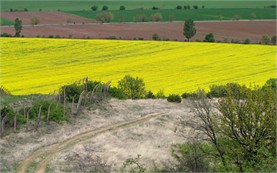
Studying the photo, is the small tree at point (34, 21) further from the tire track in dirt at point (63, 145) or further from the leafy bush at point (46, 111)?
the leafy bush at point (46, 111)

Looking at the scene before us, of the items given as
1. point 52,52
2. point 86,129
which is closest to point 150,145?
point 86,129

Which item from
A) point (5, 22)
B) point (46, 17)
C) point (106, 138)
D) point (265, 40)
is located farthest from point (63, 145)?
point (46, 17)

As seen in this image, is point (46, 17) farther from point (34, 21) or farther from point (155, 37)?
point (155, 37)

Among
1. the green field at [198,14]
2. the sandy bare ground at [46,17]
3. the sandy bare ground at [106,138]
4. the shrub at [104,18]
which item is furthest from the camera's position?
the green field at [198,14]

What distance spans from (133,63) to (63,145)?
4187 centimetres

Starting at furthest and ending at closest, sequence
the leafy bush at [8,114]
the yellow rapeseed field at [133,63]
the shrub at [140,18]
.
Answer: the shrub at [140,18]
the yellow rapeseed field at [133,63]
the leafy bush at [8,114]

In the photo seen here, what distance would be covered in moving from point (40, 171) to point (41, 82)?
33642 mm

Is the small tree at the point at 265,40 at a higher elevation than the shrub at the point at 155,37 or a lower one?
lower

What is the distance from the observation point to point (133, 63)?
75.9 m

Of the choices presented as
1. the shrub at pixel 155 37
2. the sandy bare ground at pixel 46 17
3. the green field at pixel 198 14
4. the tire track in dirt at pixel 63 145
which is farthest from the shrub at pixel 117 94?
the green field at pixel 198 14

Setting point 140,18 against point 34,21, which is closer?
point 34,21

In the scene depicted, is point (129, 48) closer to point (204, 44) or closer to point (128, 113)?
point (204, 44)

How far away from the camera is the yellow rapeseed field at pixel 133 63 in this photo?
64188mm

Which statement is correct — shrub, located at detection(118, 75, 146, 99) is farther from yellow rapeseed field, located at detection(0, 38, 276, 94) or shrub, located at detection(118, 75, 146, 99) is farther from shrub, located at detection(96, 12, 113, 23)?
shrub, located at detection(96, 12, 113, 23)
